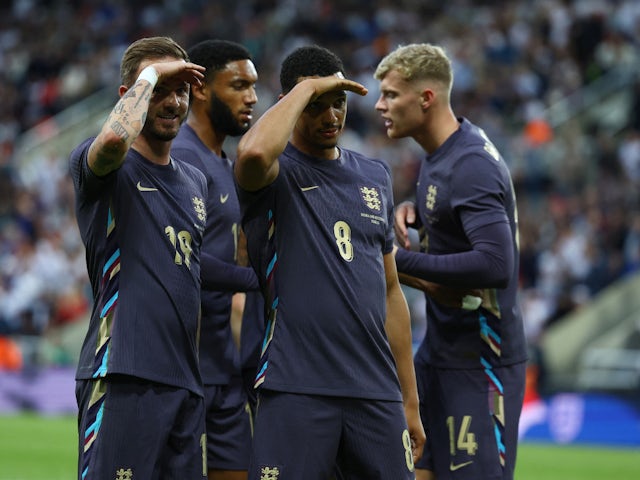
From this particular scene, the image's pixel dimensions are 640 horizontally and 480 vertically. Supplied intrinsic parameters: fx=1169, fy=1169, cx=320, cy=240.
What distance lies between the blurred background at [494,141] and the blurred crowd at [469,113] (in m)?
0.04

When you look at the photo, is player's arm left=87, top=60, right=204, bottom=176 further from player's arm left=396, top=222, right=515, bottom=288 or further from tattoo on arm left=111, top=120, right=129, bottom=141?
player's arm left=396, top=222, right=515, bottom=288

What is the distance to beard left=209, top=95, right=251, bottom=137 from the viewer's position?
6.69 m

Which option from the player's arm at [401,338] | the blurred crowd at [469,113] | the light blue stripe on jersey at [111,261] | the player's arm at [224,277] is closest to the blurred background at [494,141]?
the blurred crowd at [469,113]

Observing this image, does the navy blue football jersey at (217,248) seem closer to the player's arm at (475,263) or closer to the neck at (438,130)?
the player's arm at (475,263)

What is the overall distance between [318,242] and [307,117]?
22.5 inches

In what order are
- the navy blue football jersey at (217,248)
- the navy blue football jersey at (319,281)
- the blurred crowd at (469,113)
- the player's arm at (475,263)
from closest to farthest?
the navy blue football jersey at (319,281) < the player's arm at (475,263) < the navy blue football jersey at (217,248) < the blurred crowd at (469,113)

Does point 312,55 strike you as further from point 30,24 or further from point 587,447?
point 30,24

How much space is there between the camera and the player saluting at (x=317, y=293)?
4824mm

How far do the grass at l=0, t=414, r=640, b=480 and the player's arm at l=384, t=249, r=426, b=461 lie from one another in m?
6.86

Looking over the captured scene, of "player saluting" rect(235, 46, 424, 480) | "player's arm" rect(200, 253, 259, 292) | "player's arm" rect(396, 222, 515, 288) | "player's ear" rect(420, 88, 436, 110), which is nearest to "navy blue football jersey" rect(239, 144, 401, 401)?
"player saluting" rect(235, 46, 424, 480)

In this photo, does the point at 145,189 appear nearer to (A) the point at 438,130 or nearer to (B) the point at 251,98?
(B) the point at 251,98

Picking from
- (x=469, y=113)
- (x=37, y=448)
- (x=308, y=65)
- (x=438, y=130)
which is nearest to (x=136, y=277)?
(x=308, y=65)

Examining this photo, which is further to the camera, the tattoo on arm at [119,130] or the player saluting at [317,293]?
the player saluting at [317,293]

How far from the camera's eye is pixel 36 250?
21969 mm
